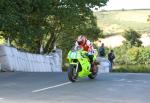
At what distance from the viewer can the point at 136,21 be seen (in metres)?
88.1

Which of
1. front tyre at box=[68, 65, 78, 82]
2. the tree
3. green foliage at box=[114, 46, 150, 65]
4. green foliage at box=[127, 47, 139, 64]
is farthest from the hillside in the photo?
front tyre at box=[68, 65, 78, 82]

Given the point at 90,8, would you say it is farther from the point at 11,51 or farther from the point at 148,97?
the point at 148,97

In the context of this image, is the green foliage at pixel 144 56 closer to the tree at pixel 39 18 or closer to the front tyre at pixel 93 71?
the tree at pixel 39 18

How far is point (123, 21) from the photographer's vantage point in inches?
3506

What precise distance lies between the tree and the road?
9.43m

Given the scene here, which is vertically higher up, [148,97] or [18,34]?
[18,34]

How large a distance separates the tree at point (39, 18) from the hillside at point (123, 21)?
3461 cm

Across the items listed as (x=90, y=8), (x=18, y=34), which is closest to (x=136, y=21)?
(x=90, y=8)

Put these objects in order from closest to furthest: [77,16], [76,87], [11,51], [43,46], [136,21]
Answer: [76,87] < [11,51] < [77,16] < [43,46] < [136,21]

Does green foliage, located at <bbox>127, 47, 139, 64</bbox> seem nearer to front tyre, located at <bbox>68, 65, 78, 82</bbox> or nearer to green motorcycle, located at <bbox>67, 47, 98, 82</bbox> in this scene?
green motorcycle, located at <bbox>67, 47, 98, 82</bbox>

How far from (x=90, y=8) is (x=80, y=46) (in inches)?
818

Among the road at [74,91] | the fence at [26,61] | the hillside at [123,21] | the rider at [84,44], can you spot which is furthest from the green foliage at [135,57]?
the road at [74,91]

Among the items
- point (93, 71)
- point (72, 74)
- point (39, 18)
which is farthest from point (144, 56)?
point (72, 74)

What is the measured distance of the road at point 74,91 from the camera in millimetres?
13102
